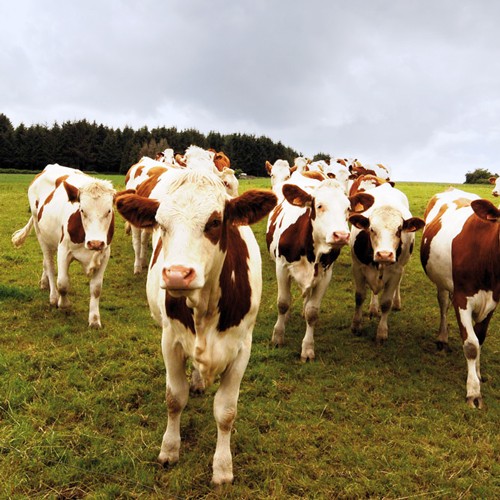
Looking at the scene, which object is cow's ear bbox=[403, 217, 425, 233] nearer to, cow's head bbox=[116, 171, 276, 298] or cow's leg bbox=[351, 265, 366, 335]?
cow's leg bbox=[351, 265, 366, 335]

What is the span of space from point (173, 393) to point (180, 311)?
2.64ft

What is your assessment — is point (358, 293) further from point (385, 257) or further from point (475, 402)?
point (475, 402)

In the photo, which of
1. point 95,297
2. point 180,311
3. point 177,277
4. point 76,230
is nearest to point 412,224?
point 180,311

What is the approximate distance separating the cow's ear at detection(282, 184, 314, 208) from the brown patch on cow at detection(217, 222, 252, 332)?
84.9 inches

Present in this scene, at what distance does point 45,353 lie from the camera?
5.45m

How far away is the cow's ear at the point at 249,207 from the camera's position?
284 centimetres

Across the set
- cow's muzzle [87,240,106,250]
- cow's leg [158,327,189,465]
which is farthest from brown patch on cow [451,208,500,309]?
cow's muzzle [87,240,106,250]

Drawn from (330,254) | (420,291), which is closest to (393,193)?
(330,254)

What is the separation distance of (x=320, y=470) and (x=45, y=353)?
356 centimetres

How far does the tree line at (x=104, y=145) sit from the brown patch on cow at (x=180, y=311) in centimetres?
6074

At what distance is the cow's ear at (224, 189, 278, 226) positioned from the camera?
112 inches

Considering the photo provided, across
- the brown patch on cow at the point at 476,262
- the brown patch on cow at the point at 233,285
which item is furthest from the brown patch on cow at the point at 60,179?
the brown patch on cow at the point at 476,262

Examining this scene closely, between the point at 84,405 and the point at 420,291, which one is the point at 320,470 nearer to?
the point at 84,405

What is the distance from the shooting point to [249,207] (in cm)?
287
